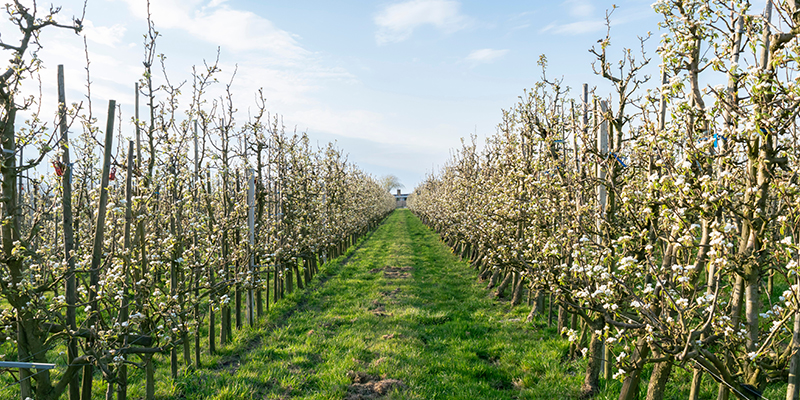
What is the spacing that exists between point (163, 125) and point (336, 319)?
665 cm

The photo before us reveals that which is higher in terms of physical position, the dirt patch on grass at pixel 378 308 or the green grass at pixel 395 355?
the dirt patch on grass at pixel 378 308

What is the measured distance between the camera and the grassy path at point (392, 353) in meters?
7.60

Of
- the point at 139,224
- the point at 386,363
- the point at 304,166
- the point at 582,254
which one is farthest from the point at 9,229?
the point at 304,166

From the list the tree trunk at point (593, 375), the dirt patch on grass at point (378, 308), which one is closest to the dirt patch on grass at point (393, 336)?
the dirt patch on grass at point (378, 308)

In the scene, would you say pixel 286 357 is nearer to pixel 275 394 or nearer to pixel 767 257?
pixel 275 394

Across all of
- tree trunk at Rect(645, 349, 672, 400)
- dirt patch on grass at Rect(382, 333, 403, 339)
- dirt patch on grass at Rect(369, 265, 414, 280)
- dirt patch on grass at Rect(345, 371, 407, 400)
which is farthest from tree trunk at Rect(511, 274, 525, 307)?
tree trunk at Rect(645, 349, 672, 400)

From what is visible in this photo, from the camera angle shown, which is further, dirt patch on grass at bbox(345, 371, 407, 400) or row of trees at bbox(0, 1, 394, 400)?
dirt patch on grass at bbox(345, 371, 407, 400)

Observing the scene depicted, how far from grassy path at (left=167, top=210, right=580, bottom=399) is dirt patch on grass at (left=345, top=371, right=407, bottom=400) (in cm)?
3

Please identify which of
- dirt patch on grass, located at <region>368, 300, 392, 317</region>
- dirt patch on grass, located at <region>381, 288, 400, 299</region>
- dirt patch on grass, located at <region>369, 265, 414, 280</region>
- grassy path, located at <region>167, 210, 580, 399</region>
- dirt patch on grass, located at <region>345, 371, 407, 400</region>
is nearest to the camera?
dirt patch on grass, located at <region>345, 371, 407, 400</region>

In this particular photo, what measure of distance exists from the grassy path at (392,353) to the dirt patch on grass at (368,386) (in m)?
0.03

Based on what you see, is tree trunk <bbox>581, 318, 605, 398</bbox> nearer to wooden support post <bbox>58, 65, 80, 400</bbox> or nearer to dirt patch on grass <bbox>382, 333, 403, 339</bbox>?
dirt patch on grass <bbox>382, 333, 403, 339</bbox>

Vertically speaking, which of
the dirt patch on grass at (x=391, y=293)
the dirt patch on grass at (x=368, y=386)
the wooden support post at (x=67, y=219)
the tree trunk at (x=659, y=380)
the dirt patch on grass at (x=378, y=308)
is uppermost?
the wooden support post at (x=67, y=219)

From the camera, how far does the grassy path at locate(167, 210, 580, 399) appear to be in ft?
24.9

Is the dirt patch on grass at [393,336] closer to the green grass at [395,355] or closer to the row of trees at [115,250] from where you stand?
the green grass at [395,355]
